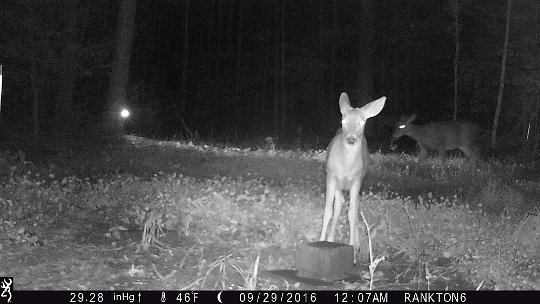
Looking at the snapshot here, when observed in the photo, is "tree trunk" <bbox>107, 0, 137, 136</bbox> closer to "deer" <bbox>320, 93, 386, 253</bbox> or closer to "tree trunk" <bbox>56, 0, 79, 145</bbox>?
"tree trunk" <bbox>56, 0, 79, 145</bbox>

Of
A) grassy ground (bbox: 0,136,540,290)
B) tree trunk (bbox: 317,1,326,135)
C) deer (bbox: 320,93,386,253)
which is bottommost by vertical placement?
grassy ground (bbox: 0,136,540,290)

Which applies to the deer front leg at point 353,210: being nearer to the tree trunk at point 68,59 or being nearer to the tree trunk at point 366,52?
the tree trunk at point 68,59

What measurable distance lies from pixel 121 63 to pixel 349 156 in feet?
50.1

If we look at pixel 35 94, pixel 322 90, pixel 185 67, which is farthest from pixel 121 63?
pixel 322 90

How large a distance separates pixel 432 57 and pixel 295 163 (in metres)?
19.8

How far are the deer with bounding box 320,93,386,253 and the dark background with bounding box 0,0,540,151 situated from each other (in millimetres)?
12789

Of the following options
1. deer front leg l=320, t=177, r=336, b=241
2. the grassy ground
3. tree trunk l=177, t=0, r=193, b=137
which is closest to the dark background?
tree trunk l=177, t=0, r=193, b=137

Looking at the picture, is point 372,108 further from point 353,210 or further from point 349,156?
point 353,210

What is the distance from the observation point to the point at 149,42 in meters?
39.0

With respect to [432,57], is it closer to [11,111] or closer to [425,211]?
[11,111]

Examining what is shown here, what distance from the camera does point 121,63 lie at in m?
21.4

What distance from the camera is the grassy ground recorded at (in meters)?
6.39

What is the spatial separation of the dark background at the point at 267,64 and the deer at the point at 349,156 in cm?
1279

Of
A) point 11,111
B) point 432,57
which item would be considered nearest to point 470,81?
point 432,57
